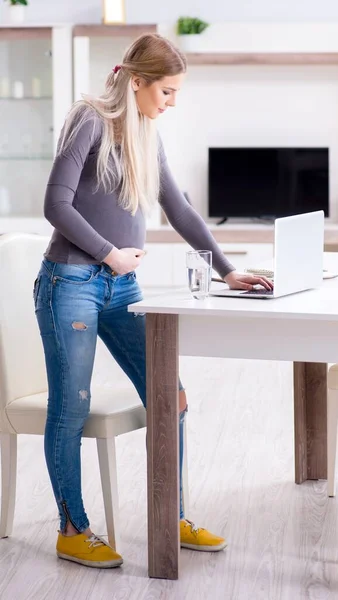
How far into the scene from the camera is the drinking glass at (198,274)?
2.25 metres

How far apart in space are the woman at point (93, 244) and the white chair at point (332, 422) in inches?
18.8

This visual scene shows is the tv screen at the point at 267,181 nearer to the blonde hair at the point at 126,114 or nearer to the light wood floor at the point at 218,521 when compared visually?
the light wood floor at the point at 218,521

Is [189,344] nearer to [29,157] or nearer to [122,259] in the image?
[122,259]

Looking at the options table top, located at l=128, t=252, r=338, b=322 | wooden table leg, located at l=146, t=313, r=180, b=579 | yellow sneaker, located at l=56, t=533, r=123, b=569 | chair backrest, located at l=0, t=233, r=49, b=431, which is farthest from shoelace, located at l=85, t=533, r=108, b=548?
table top, located at l=128, t=252, r=338, b=322

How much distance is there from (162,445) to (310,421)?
2.87 feet

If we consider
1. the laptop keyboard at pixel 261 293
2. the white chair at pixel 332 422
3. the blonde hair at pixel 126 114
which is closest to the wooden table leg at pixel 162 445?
the laptop keyboard at pixel 261 293

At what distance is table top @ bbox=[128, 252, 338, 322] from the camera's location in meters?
2.06

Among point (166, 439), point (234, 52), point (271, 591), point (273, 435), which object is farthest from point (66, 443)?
point (234, 52)

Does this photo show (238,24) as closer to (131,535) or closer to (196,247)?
(196,247)

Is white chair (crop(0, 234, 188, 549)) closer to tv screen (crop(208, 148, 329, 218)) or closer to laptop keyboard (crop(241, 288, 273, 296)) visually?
laptop keyboard (crop(241, 288, 273, 296))

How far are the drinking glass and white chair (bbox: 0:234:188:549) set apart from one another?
37 centimetres

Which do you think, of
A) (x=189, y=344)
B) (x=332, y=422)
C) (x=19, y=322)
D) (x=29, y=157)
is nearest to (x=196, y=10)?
(x=29, y=157)

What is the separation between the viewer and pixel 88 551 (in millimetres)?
2383

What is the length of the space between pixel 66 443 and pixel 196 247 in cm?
64
